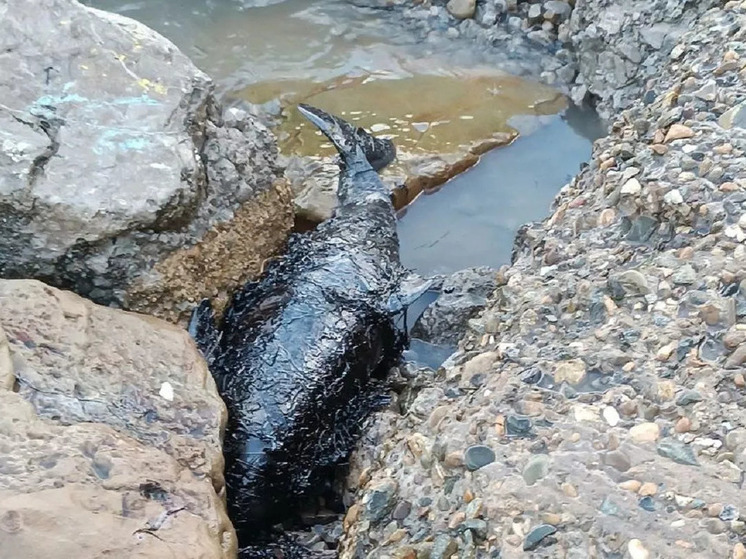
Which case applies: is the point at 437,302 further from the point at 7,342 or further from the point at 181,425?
the point at 7,342

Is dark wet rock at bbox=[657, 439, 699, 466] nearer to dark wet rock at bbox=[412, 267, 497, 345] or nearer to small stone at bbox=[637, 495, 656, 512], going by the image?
small stone at bbox=[637, 495, 656, 512]

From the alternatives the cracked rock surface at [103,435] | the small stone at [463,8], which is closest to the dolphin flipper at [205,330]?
the cracked rock surface at [103,435]

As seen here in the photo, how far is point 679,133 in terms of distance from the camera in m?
3.34

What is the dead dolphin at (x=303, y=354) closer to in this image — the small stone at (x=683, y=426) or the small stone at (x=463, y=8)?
the small stone at (x=683, y=426)

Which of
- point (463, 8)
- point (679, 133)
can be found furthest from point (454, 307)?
point (463, 8)

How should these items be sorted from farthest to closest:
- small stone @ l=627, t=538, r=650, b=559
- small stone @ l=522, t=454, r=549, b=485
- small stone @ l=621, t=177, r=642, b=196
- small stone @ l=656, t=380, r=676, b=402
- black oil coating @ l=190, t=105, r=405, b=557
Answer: black oil coating @ l=190, t=105, r=405, b=557, small stone @ l=621, t=177, r=642, b=196, small stone @ l=656, t=380, r=676, b=402, small stone @ l=522, t=454, r=549, b=485, small stone @ l=627, t=538, r=650, b=559

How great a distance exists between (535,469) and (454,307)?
200cm

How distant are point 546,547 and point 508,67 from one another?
4872 millimetres

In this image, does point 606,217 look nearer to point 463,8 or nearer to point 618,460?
point 618,460

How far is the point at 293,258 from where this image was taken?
4398 millimetres

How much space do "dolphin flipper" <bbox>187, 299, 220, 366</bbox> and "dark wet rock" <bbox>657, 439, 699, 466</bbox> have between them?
2.12 metres

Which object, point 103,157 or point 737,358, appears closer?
point 737,358

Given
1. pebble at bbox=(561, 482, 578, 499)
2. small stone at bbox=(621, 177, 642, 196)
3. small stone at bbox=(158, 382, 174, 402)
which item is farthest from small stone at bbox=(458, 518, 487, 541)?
small stone at bbox=(621, 177, 642, 196)

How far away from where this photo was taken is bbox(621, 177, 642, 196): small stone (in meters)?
3.20
